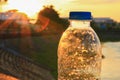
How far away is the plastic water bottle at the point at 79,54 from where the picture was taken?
11.0ft

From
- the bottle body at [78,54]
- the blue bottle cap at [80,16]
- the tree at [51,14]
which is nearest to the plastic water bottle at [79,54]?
the bottle body at [78,54]

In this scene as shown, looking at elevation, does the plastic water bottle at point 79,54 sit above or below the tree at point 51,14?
above

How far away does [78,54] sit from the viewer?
11.2ft

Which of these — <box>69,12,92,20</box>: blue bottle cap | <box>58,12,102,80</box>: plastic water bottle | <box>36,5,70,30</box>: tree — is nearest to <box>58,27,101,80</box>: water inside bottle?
<box>58,12,102,80</box>: plastic water bottle

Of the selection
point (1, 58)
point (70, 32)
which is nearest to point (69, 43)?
point (70, 32)

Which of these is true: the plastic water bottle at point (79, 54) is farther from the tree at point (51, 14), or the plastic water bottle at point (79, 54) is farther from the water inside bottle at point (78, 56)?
the tree at point (51, 14)

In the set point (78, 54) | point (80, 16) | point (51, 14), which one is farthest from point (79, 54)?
point (51, 14)

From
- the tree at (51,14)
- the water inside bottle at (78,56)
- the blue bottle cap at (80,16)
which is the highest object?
the blue bottle cap at (80,16)

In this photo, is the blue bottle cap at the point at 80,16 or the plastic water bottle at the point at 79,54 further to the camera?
the plastic water bottle at the point at 79,54

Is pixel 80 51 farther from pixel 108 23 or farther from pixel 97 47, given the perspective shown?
pixel 108 23

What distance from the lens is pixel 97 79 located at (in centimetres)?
326

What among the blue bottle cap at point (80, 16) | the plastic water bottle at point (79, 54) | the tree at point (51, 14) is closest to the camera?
the blue bottle cap at point (80, 16)

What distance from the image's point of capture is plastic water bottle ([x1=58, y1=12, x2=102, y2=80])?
3344 millimetres

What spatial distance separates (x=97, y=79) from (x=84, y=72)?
135 millimetres
